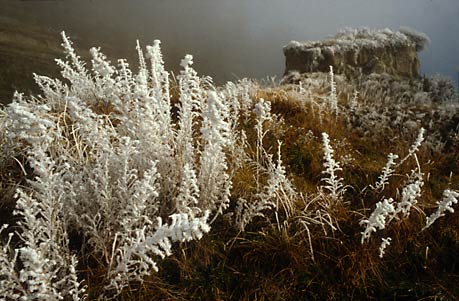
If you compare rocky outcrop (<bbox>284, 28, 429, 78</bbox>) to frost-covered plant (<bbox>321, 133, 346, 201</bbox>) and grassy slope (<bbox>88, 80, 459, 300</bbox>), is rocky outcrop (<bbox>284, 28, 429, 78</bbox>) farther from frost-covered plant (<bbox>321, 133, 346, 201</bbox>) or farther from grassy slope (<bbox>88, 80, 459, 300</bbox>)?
grassy slope (<bbox>88, 80, 459, 300</bbox>)

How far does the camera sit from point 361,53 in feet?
47.4

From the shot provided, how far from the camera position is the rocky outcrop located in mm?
13492

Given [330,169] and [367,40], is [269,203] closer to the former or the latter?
[330,169]

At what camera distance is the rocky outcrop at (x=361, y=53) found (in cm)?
1349

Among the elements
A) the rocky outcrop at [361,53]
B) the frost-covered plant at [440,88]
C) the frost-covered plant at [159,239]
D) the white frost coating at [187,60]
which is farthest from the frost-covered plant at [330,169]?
the rocky outcrop at [361,53]

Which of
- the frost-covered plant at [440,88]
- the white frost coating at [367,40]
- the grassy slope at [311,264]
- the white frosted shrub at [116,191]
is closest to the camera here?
the white frosted shrub at [116,191]

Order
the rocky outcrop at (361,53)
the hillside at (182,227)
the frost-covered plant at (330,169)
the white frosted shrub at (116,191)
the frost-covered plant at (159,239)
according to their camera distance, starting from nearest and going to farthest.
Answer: the frost-covered plant at (159,239) → the white frosted shrub at (116,191) → the hillside at (182,227) → the frost-covered plant at (330,169) → the rocky outcrop at (361,53)

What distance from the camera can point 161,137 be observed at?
288 centimetres

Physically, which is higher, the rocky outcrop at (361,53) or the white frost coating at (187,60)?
the rocky outcrop at (361,53)

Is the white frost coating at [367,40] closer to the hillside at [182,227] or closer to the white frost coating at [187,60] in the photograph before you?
the hillside at [182,227]

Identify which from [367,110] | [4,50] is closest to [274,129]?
[367,110]

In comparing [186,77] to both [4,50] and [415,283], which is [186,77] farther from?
[4,50]

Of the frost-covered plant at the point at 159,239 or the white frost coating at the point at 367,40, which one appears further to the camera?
the white frost coating at the point at 367,40

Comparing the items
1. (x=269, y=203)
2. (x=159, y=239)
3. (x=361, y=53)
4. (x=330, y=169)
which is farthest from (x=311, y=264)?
(x=361, y=53)
